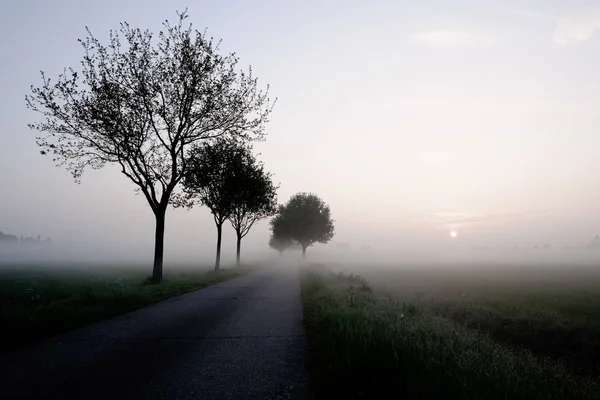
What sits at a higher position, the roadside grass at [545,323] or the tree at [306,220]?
the tree at [306,220]

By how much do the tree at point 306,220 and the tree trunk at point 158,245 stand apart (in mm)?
56234

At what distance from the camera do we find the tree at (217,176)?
27.0m

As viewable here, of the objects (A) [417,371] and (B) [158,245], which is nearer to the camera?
(A) [417,371]

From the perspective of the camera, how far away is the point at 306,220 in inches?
3206

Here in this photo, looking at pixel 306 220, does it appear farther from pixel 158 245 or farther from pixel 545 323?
pixel 545 323

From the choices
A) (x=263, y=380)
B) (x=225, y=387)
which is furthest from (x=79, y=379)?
(x=263, y=380)

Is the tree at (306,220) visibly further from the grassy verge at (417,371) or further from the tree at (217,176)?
the grassy verge at (417,371)

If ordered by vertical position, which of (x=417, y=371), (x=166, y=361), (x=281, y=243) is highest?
(x=281, y=243)

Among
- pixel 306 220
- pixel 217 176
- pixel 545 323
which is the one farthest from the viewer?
pixel 306 220

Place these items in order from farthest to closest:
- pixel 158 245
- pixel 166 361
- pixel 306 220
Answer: pixel 306 220 → pixel 158 245 → pixel 166 361

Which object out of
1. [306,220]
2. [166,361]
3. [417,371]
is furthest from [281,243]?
[417,371]

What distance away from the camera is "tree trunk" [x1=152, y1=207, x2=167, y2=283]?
22609 millimetres

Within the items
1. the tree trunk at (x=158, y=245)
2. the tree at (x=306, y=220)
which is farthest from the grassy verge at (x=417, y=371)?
the tree at (x=306, y=220)

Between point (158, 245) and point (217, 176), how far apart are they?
1463 centimetres
